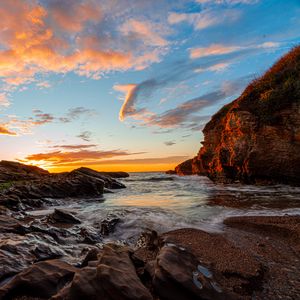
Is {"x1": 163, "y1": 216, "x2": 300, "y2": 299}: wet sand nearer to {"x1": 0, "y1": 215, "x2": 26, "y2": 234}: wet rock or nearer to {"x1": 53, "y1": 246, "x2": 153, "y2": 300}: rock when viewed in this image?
{"x1": 53, "y1": 246, "x2": 153, "y2": 300}: rock

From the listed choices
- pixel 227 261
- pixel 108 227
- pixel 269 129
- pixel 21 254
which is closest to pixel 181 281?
pixel 227 261

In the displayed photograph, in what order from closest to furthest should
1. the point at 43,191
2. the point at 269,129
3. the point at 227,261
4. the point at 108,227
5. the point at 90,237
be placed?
the point at 227,261 → the point at 90,237 → the point at 108,227 → the point at 269,129 → the point at 43,191

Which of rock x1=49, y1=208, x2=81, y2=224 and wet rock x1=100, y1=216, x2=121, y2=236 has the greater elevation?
rock x1=49, y1=208, x2=81, y2=224

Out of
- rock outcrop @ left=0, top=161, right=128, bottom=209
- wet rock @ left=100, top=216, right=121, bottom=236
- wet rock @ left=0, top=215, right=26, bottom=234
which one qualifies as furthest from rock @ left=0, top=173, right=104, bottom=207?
wet rock @ left=100, top=216, right=121, bottom=236

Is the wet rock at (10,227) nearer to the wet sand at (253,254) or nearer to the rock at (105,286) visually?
the wet sand at (253,254)

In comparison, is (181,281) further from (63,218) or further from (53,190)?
(53,190)

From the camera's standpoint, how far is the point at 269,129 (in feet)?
63.2

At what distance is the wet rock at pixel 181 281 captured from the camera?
3.13 metres

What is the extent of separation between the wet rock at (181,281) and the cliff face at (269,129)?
55.6ft

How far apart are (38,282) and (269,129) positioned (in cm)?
1931

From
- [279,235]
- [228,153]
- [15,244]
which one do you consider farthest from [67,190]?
[279,235]

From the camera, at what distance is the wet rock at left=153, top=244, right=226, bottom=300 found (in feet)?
10.3

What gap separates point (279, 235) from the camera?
6.44 metres

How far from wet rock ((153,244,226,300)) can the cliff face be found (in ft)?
55.6
